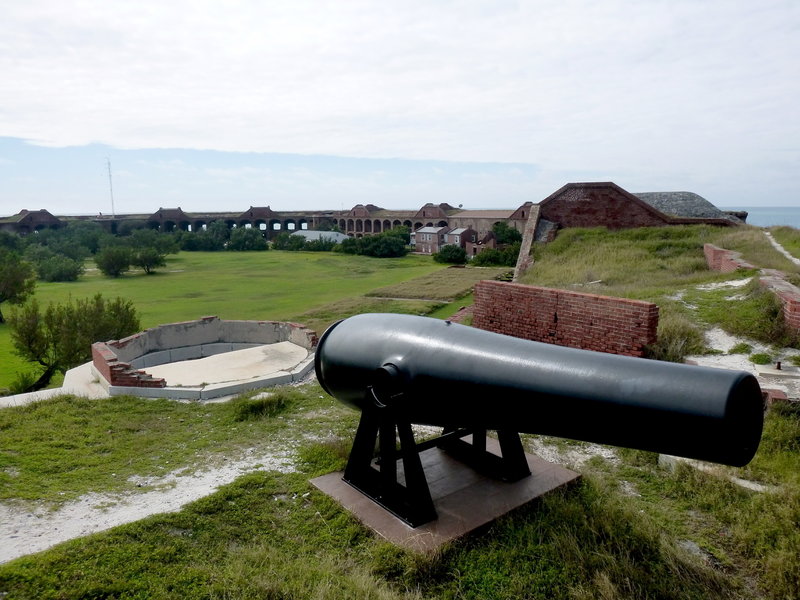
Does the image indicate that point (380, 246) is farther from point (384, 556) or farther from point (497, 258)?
point (384, 556)

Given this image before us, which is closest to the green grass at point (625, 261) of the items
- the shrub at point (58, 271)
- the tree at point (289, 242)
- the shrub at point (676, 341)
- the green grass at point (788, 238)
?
the green grass at point (788, 238)

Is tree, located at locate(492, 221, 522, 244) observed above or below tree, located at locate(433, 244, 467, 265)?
above

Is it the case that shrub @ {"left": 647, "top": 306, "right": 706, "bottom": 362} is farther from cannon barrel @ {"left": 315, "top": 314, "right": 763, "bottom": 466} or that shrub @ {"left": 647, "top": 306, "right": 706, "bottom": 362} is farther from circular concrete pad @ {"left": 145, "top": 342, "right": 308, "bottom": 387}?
circular concrete pad @ {"left": 145, "top": 342, "right": 308, "bottom": 387}

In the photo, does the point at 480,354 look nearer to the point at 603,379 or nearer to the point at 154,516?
the point at 603,379

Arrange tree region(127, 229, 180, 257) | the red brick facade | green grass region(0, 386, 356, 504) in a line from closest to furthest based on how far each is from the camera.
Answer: green grass region(0, 386, 356, 504), the red brick facade, tree region(127, 229, 180, 257)

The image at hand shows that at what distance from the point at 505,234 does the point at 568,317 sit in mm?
52815

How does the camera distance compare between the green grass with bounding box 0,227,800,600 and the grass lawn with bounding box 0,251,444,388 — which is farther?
the grass lawn with bounding box 0,251,444,388

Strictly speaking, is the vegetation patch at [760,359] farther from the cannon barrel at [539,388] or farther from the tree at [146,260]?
the tree at [146,260]

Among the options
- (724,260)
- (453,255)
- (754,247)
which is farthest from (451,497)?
(453,255)

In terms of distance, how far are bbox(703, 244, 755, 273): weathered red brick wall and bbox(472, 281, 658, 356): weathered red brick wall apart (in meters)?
4.23

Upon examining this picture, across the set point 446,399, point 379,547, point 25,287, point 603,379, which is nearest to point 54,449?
point 379,547

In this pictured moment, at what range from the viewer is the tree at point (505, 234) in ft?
191

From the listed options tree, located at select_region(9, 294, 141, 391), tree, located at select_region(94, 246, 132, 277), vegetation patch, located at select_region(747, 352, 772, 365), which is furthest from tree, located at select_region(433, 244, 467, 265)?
vegetation patch, located at select_region(747, 352, 772, 365)

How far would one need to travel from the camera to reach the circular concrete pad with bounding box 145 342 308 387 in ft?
29.8
